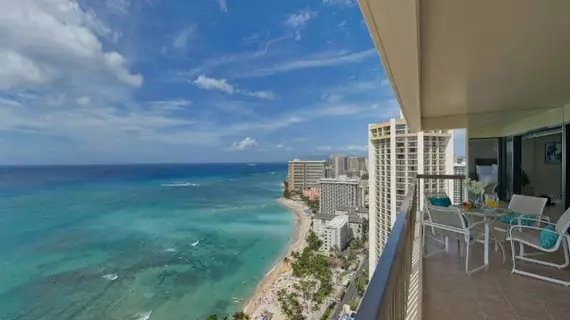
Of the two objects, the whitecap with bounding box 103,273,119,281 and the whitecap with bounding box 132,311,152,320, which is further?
the whitecap with bounding box 103,273,119,281

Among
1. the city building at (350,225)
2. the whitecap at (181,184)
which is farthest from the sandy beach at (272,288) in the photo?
the whitecap at (181,184)

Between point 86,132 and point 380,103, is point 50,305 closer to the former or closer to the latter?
point 86,132

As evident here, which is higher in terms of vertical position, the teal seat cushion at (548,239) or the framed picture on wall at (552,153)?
the framed picture on wall at (552,153)

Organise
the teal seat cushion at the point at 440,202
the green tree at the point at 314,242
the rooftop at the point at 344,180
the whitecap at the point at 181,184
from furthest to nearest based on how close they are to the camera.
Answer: the whitecap at the point at 181,184 < the rooftop at the point at 344,180 < the green tree at the point at 314,242 < the teal seat cushion at the point at 440,202

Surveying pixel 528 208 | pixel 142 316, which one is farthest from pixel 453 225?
pixel 142 316

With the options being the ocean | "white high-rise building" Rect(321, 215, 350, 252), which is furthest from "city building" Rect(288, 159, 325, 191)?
"white high-rise building" Rect(321, 215, 350, 252)

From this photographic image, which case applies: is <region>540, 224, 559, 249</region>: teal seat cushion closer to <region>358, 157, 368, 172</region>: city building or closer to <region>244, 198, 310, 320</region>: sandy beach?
<region>244, 198, 310, 320</region>: sandy beach

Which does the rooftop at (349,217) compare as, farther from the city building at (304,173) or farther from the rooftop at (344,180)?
the city building at (304,173)
